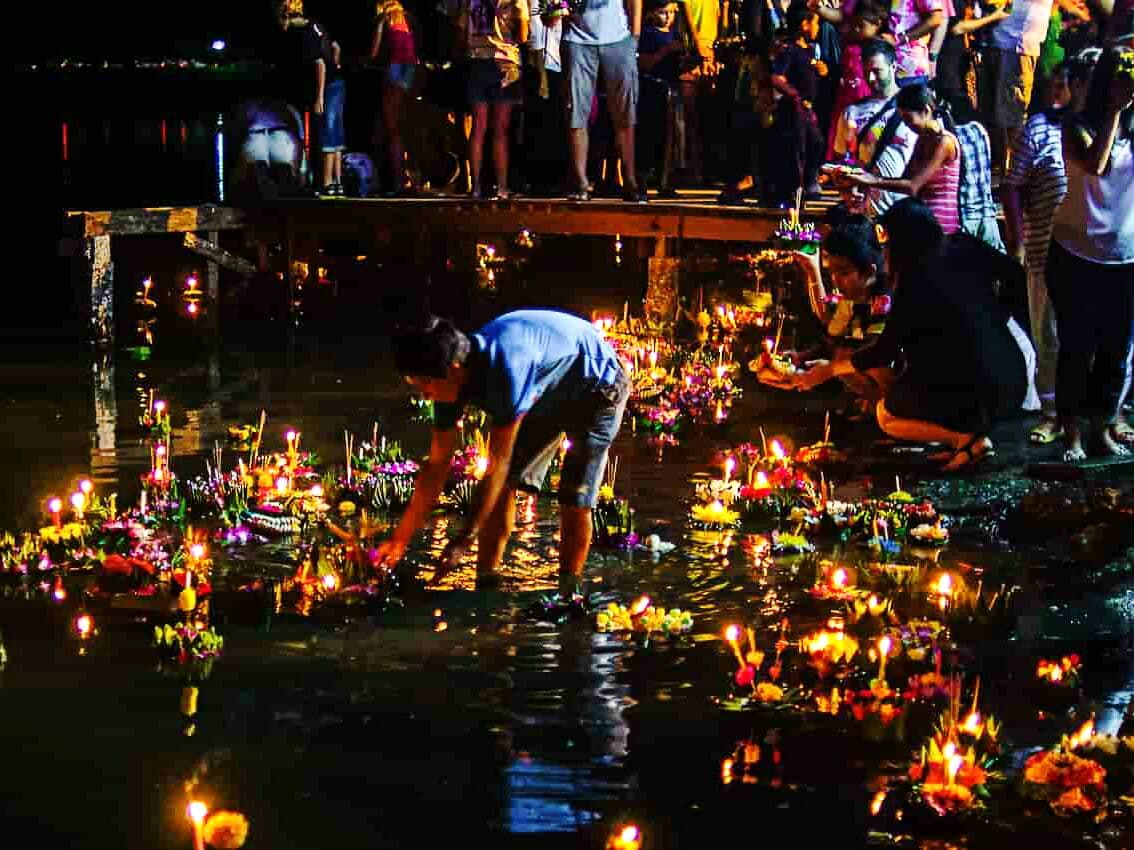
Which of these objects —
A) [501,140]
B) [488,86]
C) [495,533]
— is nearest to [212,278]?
[501,140]

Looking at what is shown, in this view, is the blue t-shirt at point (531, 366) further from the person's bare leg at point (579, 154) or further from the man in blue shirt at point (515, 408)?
the person's bare leg at point (579, 154)

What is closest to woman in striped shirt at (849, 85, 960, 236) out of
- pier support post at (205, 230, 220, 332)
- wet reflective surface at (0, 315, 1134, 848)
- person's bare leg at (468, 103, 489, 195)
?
wet reflective surface at (0, 315, 1134, 848)

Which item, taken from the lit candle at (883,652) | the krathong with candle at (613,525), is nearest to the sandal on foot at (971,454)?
the krathong with candle at (613,525)

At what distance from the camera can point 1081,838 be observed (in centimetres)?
604

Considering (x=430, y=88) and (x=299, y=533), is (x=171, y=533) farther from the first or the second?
(x=430, y=88)

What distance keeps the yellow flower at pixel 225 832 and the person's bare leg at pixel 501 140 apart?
1169 cm

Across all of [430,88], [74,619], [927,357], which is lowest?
[74,619]

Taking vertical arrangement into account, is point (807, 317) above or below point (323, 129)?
below

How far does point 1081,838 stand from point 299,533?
4.92 meters

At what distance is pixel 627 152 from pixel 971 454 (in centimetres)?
653

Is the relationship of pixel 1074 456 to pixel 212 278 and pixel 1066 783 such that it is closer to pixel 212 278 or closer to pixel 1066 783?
pixel 1066 783

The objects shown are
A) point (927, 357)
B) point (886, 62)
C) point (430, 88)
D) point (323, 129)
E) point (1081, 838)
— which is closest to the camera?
point (1081, 838)

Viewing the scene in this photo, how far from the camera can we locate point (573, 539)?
350 inches

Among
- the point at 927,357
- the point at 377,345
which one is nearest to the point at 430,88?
the point at 377,345
